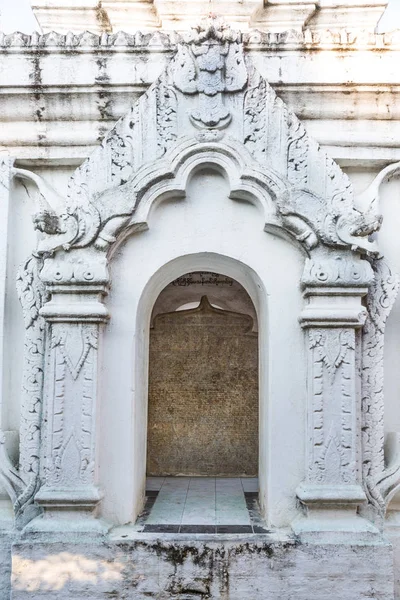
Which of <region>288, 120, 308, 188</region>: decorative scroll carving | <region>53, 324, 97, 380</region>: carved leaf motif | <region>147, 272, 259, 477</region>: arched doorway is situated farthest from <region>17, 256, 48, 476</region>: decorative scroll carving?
<region>147, 272, 259, 477</region>: arched doorway

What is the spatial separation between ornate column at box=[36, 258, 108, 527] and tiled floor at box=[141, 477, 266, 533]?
2.41 feet

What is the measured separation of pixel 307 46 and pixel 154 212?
2.14 meters

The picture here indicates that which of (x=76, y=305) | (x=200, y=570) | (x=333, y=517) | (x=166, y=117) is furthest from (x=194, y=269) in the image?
(x=200, y=570)

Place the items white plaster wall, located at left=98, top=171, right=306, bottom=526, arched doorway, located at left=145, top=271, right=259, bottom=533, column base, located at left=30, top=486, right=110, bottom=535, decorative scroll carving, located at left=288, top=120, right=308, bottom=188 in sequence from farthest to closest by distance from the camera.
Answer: arched doorway, located at left=145, top=271, right=259, bottom=533 → decorative scroll carving, located at left=288, top=120, right=308, bottom=188 → white plaster wall, located at left=98, top=171, right=306, bottom=526 → column base, located at left=30, top=486, right=110, bottom=535

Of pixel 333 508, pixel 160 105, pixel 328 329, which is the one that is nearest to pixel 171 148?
pixel 160 105

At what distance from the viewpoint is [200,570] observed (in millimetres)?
4570

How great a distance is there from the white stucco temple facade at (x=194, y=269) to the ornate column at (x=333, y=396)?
2 centimetres

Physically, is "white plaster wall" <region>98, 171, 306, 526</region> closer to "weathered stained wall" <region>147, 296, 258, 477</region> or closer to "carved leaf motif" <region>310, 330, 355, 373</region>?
"carved leaf motif" <region>310, 330, 355, 373</region>

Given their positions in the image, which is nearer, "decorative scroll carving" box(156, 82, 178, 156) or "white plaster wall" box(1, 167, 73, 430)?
"decorative scroll carving" box(156, 82, 178, 156)

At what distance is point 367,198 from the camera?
5387 millimetres

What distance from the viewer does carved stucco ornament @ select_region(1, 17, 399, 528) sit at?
4.86 meters

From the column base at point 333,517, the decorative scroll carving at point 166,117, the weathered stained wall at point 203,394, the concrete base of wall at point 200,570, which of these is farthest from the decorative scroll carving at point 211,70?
the concrete base of wall at point 200,570

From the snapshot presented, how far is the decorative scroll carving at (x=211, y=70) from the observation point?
16.6 feet

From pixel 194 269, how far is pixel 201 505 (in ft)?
7.62
